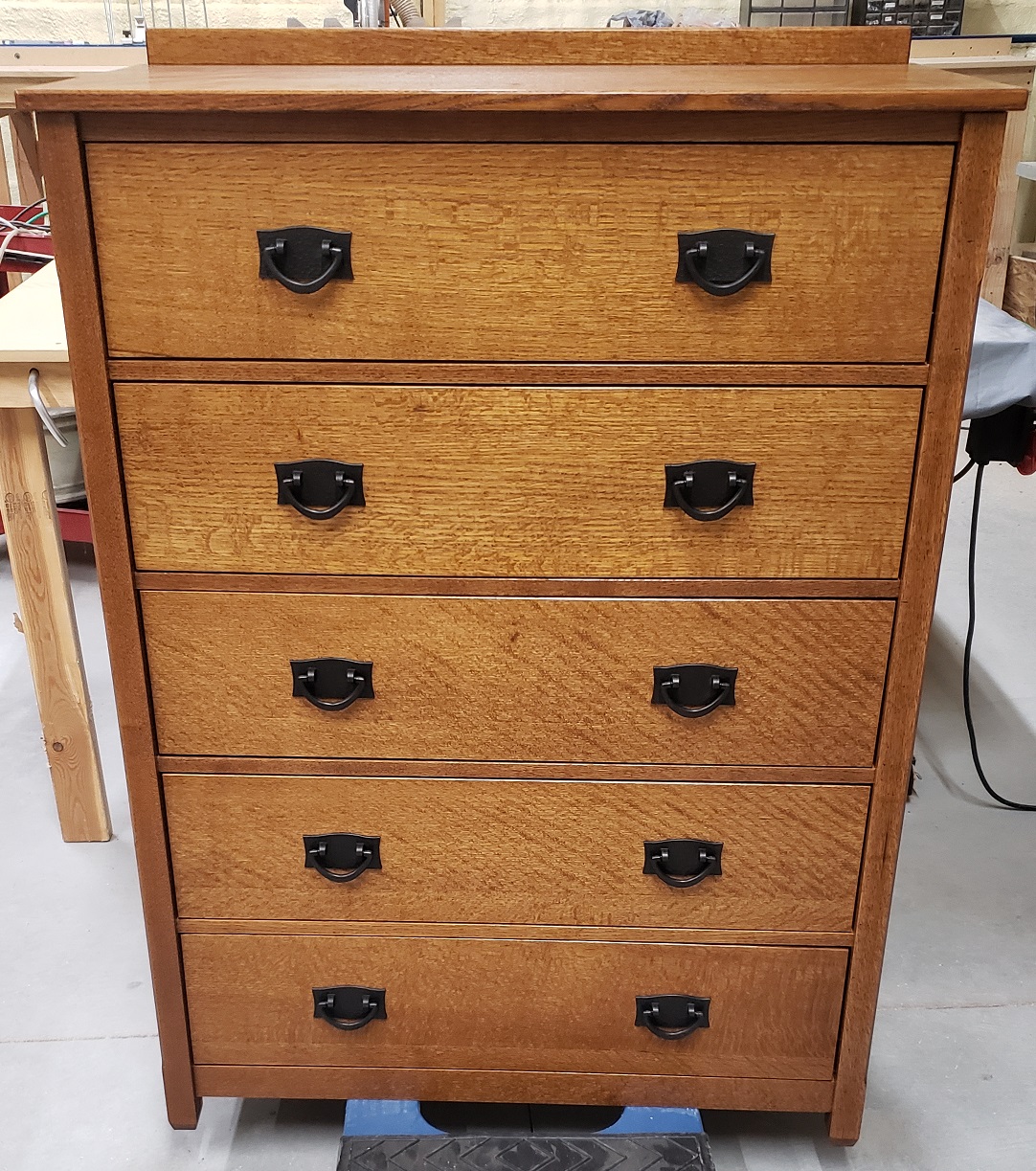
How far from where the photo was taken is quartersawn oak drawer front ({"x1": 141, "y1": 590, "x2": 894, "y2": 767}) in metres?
1.10

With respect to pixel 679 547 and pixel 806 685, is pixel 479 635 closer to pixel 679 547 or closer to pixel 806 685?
pixel 679 547

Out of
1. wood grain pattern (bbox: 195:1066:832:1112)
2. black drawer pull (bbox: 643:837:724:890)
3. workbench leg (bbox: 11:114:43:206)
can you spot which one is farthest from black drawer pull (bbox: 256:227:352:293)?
workbench leg (bbox: 11:114:43:206)

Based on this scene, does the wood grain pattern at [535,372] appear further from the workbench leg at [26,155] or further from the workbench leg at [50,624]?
the workbench leg at [26,155]

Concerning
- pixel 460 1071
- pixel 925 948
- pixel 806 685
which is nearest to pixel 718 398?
pixel 806 685

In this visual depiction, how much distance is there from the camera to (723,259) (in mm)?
958

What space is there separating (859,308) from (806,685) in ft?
1.18

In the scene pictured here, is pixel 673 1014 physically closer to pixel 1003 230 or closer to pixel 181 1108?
pixel 181 1108

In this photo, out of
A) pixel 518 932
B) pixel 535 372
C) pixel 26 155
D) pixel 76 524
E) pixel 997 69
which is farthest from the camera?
pixel 997 69

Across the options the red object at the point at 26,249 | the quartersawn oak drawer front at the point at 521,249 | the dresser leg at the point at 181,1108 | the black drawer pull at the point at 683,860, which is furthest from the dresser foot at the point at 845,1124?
the red object at the point at 26,249

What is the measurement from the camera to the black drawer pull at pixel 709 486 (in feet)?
3.38

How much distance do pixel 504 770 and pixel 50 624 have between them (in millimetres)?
950

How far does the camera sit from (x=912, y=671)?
3.63 ft

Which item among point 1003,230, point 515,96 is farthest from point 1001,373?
point 1003,230

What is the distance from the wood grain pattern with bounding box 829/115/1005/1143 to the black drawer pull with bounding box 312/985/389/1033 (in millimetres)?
507
